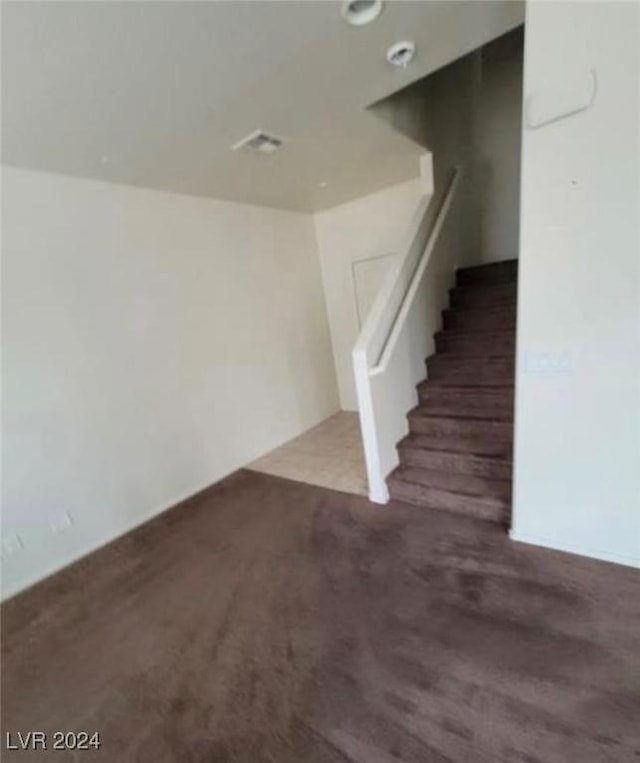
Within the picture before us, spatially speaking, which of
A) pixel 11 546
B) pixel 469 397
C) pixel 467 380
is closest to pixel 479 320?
pixel 467 380

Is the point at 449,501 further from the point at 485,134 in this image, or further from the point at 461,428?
the point at 485,134

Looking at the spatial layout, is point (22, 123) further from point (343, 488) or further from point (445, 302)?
point (445, 302)

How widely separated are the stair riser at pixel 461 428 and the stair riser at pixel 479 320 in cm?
101

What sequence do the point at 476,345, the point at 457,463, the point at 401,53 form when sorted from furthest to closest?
the point at 476,345 < the point at 457,463 < the point at 401,53

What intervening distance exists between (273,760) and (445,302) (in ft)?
12.0

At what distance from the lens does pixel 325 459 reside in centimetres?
402

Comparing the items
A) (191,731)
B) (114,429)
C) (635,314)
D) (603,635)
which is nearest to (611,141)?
(635,314)

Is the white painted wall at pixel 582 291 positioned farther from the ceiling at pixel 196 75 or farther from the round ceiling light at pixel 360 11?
the round ceiling light at pixel 360 11

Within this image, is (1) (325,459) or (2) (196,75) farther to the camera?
(1) (325,459)

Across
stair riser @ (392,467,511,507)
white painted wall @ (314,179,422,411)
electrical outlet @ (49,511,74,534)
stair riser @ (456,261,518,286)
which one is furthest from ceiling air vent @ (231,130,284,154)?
electrical outlet @ (49,511,74,534)

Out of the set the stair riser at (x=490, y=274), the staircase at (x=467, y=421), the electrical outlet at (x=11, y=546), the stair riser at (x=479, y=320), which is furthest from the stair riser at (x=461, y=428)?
the electrical outlet at (x=11, y=546)

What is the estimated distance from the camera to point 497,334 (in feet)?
11.3

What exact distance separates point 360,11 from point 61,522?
3494 mm

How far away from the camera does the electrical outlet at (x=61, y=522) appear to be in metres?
2.78
